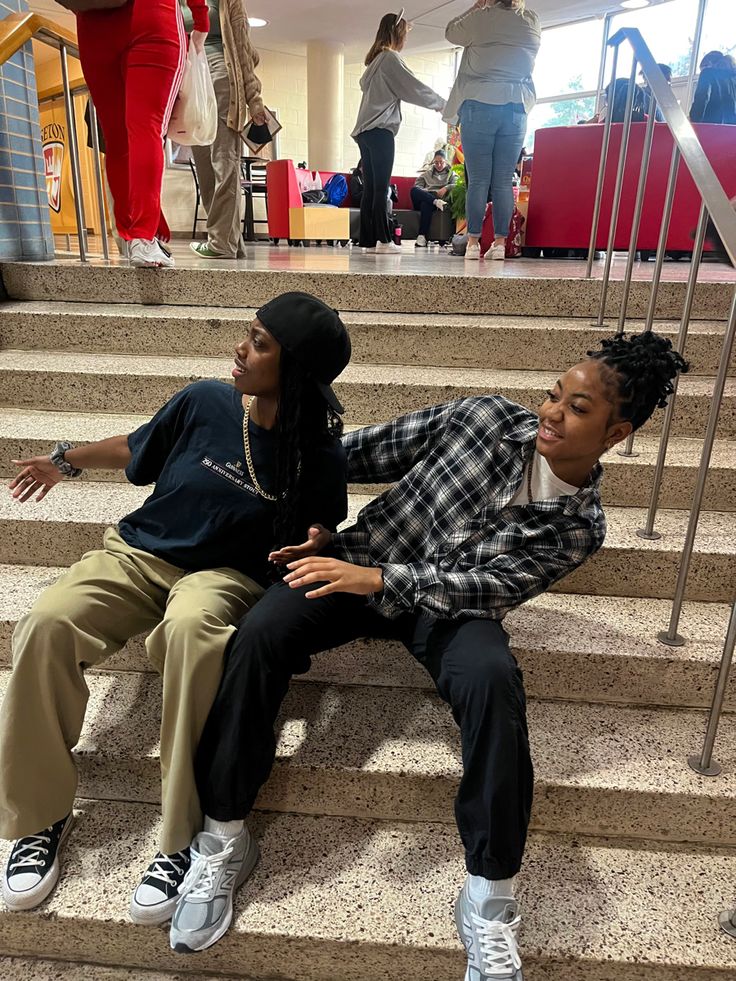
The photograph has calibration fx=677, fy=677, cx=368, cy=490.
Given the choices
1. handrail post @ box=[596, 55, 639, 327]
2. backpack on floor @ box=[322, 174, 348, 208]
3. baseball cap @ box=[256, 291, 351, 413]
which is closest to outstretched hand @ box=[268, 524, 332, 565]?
baseball cap @ box=[256, 291, 351, 413]

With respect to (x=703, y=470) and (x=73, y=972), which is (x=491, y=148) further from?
(x=73, y=972)

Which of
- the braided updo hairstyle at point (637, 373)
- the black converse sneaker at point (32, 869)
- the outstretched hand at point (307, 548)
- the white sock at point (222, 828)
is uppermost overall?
the braided updo hairstyle at point (637, 373)

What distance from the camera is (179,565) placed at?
1.42 m

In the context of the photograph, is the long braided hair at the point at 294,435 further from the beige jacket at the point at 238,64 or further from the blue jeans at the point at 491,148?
the blue jeans at the point at 491,148

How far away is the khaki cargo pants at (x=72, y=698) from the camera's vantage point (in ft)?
3.88

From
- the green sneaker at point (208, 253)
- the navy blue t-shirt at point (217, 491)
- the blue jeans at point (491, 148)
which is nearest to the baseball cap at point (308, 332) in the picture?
the navy blue t-shirt at point (217, 491)

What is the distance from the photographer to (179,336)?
2.55 meters

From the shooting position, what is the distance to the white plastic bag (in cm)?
267

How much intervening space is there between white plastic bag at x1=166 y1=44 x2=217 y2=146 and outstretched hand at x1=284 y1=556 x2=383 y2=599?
2.24 metres

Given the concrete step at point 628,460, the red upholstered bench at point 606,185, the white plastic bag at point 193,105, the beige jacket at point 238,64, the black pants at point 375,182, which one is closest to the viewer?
the concrete step at point 628,460

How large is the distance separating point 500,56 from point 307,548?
377cm

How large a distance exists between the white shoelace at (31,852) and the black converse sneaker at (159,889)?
7.6 inches

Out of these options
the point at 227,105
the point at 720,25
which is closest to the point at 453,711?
the point at 227,105

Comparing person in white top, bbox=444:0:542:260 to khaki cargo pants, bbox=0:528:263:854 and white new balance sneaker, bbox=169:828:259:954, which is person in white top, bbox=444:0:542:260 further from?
white new balance sneaker, bbox=169:828:259:954
